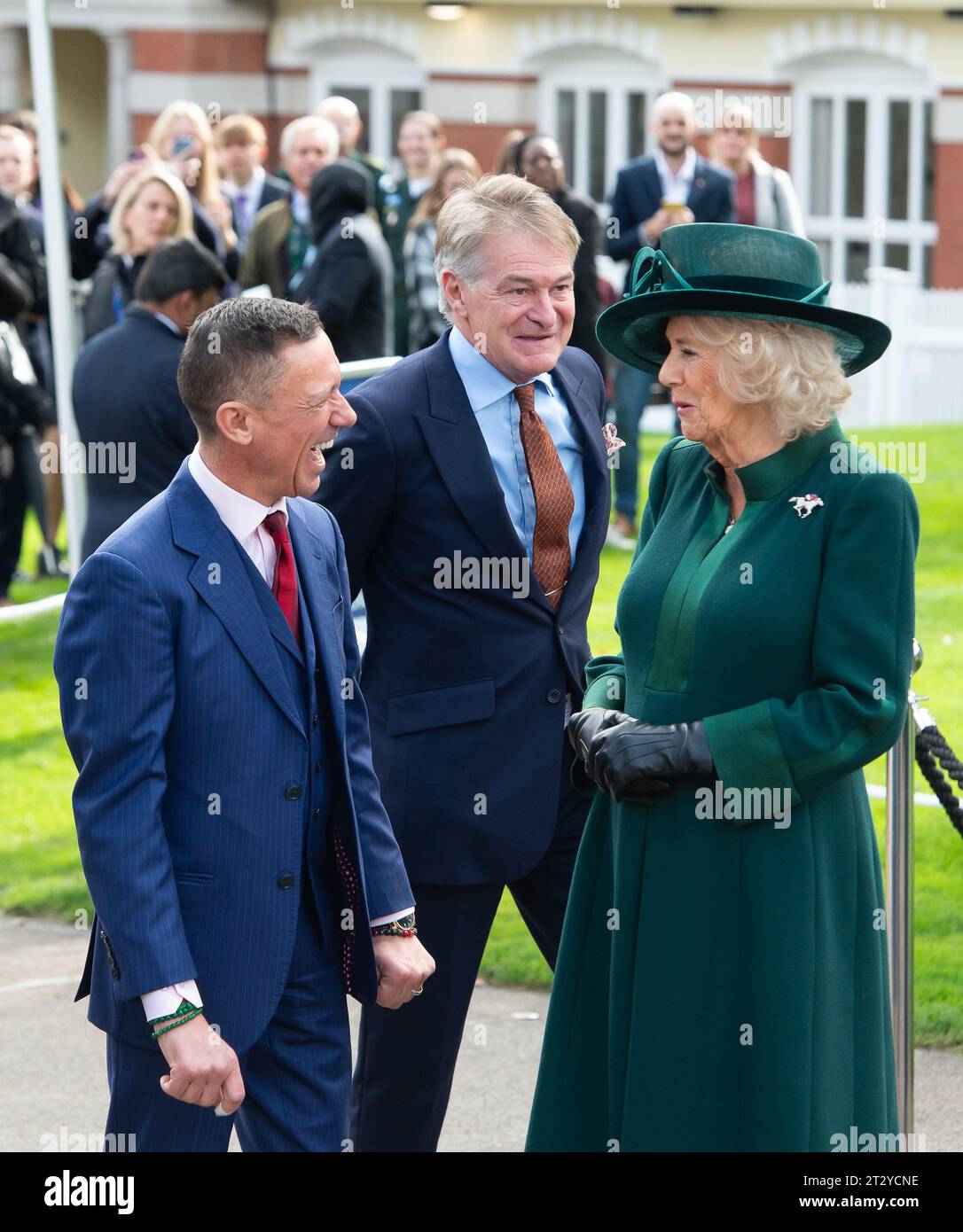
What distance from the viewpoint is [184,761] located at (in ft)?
9.81

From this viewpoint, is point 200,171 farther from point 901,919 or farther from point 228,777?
point 228,777

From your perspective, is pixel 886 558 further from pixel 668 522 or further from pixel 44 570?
pixel 44 570

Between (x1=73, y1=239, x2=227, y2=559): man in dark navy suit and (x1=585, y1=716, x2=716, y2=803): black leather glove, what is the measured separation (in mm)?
3541

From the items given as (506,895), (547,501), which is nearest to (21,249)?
(506,895)

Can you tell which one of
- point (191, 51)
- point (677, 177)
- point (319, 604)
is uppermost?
point (191, 51)

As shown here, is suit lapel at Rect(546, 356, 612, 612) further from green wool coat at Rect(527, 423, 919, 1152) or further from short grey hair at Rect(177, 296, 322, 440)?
short grey hair at Rect(177, 296, 322, 440)

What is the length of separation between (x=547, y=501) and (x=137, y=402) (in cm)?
290

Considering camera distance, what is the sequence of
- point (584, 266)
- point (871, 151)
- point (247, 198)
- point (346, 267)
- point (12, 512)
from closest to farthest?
1. point (346, 267)
2. point (584, 266)
3. point (12, 512)
4. point (247, 198)
5. point (871, 151)

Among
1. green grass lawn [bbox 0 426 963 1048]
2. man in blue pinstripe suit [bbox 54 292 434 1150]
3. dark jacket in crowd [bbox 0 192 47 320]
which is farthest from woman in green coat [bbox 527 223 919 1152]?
dark jacket in crowd [bbox 0 192 47 320]

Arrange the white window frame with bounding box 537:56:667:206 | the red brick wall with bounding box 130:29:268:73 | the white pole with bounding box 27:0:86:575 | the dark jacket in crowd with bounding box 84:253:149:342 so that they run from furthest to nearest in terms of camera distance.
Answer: the red brick wall with bounding box 130:29:268:73, the white window frame with bounding box 537:56:667:206, the dark jacket in crowd with bounding box 84:253:149:342, the white pole with bounding box 27:0:86:575

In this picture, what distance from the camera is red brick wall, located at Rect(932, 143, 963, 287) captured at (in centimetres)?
2112

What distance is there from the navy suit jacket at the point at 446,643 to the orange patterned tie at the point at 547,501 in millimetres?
74

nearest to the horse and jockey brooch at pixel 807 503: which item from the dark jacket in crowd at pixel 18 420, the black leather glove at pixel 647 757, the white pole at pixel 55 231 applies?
the black leather glove at pixel 647 757

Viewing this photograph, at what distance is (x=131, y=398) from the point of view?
21.1 ft
